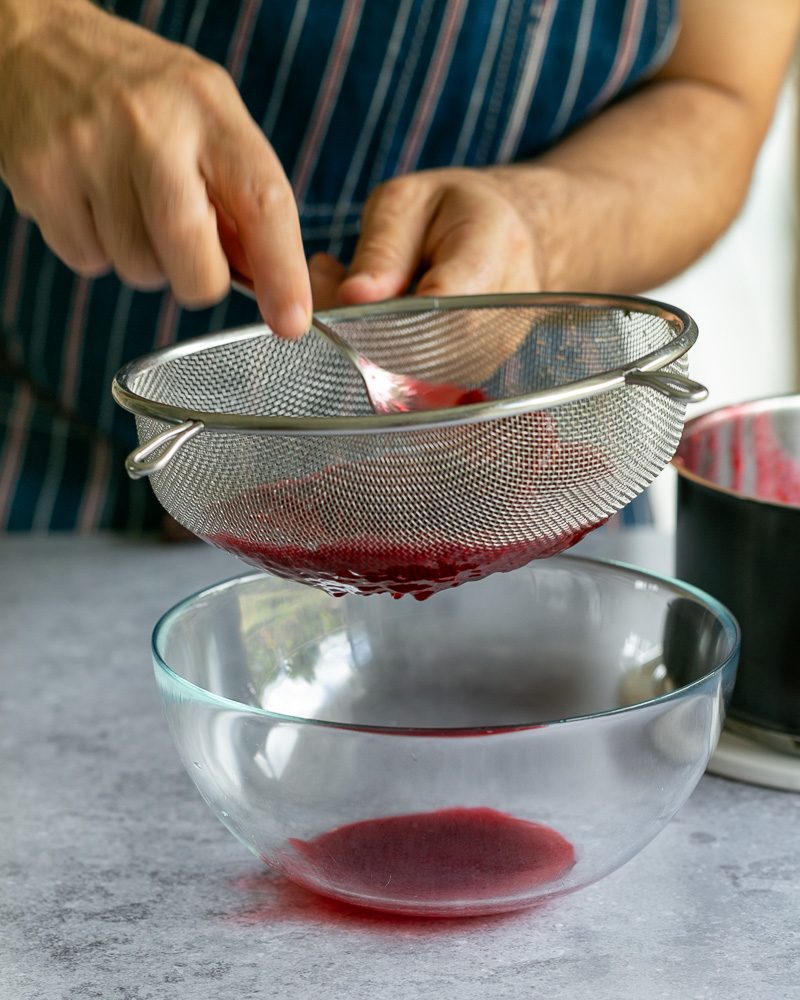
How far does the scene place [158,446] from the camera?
0.66 meters

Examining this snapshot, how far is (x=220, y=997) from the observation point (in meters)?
0.60

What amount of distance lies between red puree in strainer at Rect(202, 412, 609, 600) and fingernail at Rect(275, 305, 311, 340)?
0.11 m

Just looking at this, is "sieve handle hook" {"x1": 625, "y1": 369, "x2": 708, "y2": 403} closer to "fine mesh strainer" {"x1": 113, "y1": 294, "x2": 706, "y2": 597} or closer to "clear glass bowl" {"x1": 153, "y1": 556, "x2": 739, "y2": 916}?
"fine mesh strainer" {"x1": 113, "y1": 294, "x2": 706, "y2": 597}

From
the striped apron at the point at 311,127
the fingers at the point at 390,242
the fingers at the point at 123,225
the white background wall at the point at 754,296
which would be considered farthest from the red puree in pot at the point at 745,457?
the white background wall at the point at 754,296

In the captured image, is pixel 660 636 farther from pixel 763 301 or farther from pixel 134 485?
pixel 763 301

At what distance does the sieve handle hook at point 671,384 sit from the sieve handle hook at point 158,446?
0.22 meters

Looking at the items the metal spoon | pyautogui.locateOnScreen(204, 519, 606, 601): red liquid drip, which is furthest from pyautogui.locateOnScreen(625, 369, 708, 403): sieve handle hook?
the metal spoon

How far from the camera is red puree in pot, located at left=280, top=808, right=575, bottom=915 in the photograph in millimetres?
623

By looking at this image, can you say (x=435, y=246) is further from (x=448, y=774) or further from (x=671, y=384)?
(x=448, y=774)

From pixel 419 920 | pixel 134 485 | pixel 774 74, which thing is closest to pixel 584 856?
pixel 419 920

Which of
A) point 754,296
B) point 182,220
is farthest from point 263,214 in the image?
point 754,296

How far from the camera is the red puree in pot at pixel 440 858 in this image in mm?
623

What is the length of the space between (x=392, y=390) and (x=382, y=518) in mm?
213

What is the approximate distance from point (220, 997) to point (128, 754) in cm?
27
